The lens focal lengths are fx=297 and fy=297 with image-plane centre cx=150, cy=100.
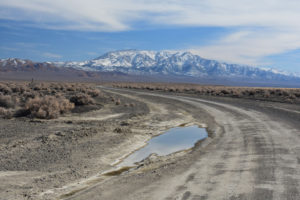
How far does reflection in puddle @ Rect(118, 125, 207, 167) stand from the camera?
10523 mm

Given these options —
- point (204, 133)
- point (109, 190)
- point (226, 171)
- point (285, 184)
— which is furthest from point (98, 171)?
point (204, 133)

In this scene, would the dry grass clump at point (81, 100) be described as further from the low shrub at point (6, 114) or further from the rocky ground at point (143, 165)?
the rocky ground at point (143, 165)

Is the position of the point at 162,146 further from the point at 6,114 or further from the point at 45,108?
the point at 6,114

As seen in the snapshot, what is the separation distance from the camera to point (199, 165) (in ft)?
28.1

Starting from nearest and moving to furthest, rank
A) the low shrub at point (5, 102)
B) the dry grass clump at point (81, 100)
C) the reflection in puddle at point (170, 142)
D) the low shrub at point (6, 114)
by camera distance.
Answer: the reflection in puddle at point (170, 142) < the low shrub at point (6, 114) < the low shrub at point (5, 102) < the dry grass clump at point (81, 100)

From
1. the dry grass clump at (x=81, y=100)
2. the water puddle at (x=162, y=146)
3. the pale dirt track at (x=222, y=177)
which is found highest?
the dry grass clump at (x=81, y=100)

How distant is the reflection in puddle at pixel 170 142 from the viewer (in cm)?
1052

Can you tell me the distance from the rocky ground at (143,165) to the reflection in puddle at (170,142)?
0.45 m

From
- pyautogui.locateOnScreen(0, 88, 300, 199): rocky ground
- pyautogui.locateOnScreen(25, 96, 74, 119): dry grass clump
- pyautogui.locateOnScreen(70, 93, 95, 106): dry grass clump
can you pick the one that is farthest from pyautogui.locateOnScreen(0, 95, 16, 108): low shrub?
pyautogui.locateOnScreen(0, 88, 300, 199): rocky ground

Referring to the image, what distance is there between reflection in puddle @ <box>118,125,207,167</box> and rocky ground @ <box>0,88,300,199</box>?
0.45 meters

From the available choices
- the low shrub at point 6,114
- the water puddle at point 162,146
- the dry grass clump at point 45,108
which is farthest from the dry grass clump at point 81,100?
the water puddle at point 162,146

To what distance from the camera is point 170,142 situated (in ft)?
42.4

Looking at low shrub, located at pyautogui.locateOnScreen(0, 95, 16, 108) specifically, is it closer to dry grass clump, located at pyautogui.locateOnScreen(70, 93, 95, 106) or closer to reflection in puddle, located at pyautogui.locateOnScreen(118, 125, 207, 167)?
dry grass clump, located at pyautogui.locateOnScreen(70, 93, 95, 106)

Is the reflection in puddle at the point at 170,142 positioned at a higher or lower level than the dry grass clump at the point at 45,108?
lower
